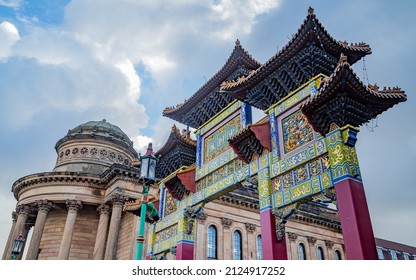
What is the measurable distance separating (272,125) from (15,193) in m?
30.9

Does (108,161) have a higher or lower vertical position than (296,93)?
higher

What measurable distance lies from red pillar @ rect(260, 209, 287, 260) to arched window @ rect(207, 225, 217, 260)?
16.4 metres

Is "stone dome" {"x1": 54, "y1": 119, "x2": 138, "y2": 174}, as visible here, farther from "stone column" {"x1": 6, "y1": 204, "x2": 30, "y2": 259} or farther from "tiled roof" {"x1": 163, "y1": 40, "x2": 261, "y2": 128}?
"tiled roof" {"x1": 163, "y1": 40, "x2": 261, "y2": 128}

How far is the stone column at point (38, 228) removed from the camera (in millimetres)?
28852

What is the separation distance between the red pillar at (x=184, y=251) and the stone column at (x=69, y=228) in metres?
16.1

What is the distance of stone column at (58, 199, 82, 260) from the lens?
28297 mm

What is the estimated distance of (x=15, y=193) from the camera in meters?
34.9

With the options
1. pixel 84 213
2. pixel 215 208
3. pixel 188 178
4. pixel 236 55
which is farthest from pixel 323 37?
pixel 84 213

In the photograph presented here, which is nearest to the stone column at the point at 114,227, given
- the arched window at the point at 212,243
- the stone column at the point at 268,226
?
the arched window at the point at 212,243

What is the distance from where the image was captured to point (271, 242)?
11.3 metres

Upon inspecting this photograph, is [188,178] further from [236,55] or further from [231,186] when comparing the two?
[236,55]

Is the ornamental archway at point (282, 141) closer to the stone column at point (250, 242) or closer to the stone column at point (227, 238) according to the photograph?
the stone column at point (227, 238)
